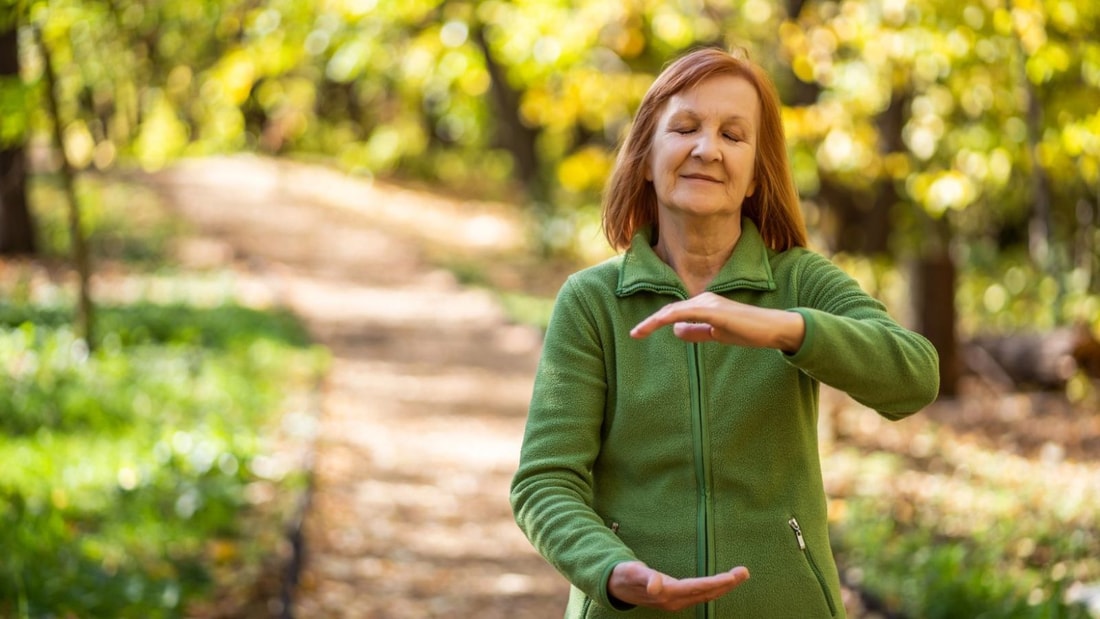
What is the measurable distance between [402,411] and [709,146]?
896 centimetres

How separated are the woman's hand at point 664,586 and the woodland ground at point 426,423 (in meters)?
4.07

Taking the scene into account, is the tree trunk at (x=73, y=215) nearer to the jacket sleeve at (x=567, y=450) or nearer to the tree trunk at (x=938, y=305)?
the tree trunk at (x=938, y=305)

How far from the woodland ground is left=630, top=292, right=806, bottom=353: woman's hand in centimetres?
424

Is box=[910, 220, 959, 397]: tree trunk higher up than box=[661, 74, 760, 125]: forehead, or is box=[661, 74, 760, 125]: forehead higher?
box=[661, 74, 760, 125]: forehead

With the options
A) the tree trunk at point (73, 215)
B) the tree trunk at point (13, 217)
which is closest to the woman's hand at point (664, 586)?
the tree trunk at point (73, 215)

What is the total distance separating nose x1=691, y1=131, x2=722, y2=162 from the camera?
221cm

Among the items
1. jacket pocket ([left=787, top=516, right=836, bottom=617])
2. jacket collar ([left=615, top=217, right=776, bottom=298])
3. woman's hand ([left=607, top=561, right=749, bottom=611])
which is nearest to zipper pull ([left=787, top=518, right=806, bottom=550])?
jacket pocket ([left=787, top=516, right=836, bottom=617])

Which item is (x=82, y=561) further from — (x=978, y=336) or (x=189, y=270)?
(x=189, y=270)

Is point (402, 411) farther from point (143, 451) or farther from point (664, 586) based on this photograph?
point (664, 586)

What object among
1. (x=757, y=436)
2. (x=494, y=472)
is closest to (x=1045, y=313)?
(x=494, y=472)

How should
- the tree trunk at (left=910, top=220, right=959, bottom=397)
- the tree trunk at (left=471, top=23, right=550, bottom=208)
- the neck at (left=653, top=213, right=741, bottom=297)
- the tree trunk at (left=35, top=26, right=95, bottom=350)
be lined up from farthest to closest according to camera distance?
the tree trunk at (left=471, top=23, right=550, bottom=208), the tree trunk at (left=910, top=220, right=959, bottom=397), the tree trunk at (left=35, top=26, right=95, bottom=350), the neck at (left=653, top=213, right=741, bottom=297)

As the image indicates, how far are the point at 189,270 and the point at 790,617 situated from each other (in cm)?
1685

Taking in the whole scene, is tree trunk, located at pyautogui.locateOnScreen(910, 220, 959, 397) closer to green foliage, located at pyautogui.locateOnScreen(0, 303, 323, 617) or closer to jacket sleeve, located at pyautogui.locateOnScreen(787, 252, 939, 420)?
green foliage, located at pyautogui.locateOnScreen(0, 303, 323, 617)

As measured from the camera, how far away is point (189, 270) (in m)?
18.0
